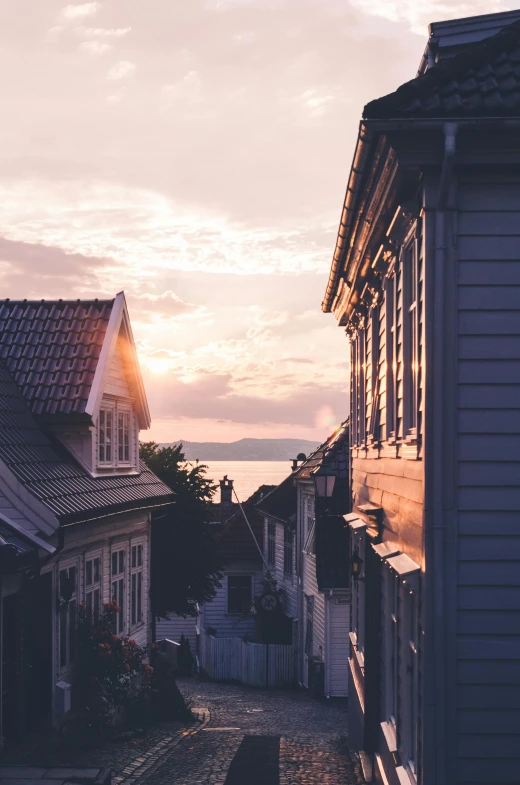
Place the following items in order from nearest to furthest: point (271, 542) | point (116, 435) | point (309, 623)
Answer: point (116, 435) < point (309, 623) < point (271, 542)

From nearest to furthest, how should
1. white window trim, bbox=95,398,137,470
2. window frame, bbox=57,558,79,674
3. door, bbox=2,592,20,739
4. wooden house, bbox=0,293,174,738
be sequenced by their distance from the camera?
door, bbox=2,592,20,739 → wooden house, bbox=0,293,174,738 → window frame, bbox=57,558,79,674 → white window trim, bbox=95,398,137,470

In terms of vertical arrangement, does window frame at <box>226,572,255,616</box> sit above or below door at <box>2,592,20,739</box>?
below

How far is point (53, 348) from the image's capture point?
1756cm

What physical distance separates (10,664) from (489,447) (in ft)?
25.2

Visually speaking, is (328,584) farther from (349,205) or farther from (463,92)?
(463,92)

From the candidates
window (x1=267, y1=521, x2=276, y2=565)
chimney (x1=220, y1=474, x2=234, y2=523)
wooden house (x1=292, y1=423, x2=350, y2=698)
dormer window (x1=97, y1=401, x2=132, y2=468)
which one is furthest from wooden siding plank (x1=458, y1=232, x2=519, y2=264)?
chimney (x1=220, y1=474, x2=234, y2=523)

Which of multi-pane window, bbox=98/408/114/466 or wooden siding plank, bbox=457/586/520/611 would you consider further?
multi-pane window, bbox=98/408/114/466

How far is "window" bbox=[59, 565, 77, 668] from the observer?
13992mm

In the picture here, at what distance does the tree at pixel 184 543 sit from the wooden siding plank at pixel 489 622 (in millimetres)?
17833

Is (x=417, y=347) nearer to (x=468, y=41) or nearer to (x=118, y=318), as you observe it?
(x=468, y=41)

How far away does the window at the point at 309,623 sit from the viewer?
28.6 m

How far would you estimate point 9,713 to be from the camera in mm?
12289

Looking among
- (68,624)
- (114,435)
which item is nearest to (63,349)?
(114,435)

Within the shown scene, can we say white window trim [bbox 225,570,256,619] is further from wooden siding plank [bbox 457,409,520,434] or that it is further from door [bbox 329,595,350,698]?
wooden siding plank [bbox 457,409,520,434]
